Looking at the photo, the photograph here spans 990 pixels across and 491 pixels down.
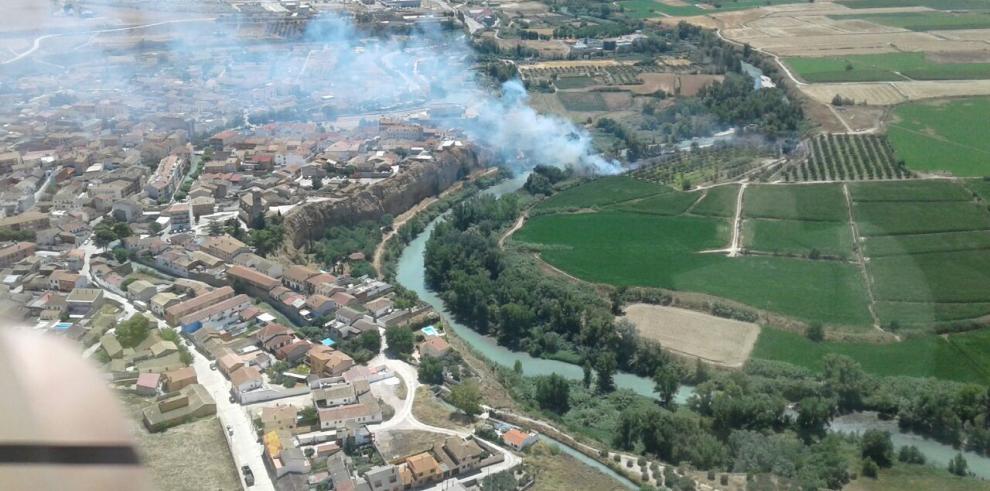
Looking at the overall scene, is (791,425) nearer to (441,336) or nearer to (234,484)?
(441,336)

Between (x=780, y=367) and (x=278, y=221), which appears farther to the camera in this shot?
(x=278, y=221)

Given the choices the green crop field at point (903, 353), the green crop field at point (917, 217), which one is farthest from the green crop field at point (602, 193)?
the green crop field at point (903, 353)

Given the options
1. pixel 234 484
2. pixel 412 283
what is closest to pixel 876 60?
pixel 412 283

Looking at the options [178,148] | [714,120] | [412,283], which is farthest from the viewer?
[714,120]

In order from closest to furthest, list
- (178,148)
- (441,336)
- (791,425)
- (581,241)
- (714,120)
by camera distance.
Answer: (791,425), (441,336), (581,241), (178,148), (714,120)

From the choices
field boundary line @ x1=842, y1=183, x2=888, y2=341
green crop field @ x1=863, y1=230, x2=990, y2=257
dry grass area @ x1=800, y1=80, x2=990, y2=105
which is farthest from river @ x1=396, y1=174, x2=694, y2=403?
dry grass area @ x1=800, y1=80, x2=990, y2=105

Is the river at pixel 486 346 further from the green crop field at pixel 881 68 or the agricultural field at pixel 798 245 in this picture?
the green crop field at pixel 881 68

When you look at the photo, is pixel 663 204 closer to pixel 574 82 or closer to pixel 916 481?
pixel 916 481

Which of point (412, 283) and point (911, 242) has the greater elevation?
point (911, 242)
